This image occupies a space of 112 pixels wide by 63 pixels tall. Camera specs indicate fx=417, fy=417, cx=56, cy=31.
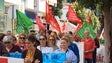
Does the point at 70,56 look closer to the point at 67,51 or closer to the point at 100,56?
the point at 67,51

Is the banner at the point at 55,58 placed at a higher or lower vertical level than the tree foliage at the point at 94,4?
lower

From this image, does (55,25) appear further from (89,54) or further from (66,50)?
(66,50)

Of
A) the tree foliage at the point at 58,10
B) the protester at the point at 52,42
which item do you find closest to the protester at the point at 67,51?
the protester at the point at 52,42

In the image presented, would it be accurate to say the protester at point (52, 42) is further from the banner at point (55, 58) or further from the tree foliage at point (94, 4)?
the tree foliage at point (94, 4)

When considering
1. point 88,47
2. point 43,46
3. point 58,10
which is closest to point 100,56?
point 88,47

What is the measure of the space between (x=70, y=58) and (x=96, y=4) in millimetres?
9332

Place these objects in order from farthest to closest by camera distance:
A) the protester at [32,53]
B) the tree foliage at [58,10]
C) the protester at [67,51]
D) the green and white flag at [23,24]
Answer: the tree foliage at [58,10] → the green and white flag at [23,24] → the protester at [67,51] → the protester at [32,53]

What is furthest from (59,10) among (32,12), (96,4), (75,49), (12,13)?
(75,49)

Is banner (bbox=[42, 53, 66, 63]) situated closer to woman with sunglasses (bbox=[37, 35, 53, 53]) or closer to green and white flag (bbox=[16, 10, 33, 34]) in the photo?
woman with sunglasses (bbox=[37, 35, 53, 53])

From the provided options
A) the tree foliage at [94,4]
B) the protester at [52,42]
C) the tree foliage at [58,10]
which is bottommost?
the tree foliage at [58,10]

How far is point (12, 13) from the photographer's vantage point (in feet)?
113

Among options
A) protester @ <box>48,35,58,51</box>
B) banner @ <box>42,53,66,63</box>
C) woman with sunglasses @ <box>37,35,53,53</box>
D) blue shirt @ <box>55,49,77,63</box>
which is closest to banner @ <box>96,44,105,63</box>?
woman with sunglasses @ <box>37,35,53,53</box>

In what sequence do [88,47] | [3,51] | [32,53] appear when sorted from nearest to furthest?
[32,53], [3,51], [88,47]

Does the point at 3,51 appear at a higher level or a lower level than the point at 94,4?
lower
